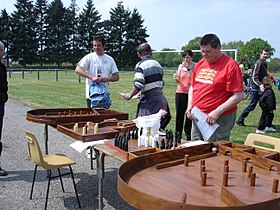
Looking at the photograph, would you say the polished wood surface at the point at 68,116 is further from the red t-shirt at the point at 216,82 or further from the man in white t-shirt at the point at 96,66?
the red t-shirt at the point at 216,82

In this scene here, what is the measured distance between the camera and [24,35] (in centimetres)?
6028

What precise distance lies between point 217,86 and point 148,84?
3.45 ft

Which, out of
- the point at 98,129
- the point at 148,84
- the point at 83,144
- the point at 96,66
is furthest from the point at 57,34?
the point at 83,144

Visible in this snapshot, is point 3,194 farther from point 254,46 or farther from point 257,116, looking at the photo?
point 254,46

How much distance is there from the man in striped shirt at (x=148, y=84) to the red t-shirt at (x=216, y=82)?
672mm

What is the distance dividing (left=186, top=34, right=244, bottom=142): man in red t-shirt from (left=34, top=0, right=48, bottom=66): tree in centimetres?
6194

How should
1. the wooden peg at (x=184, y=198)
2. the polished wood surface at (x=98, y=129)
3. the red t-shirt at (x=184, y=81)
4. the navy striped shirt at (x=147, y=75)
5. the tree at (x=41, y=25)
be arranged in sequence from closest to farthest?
the wooden peg at (x=184, y=198) → the polished wood surface at (x=98, y=129) → the navy striped shirt at (x=147, y=75) → the red t-shirt at (x=184, y=81) → the tree at (x=41, y=25)

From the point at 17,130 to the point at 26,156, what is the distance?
2375 mm

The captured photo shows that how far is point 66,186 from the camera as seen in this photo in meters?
4.22

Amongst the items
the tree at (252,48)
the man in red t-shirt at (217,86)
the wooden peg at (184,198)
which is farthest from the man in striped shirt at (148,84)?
the tree at (252,48)

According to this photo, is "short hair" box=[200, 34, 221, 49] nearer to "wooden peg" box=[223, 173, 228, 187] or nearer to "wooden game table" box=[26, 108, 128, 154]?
"wooden game table" box=[26, 108, 128, 154]

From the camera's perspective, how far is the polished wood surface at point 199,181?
157cm

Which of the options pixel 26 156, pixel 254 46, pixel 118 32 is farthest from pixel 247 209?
pixel 254 46

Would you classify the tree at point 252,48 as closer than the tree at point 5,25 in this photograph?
No
